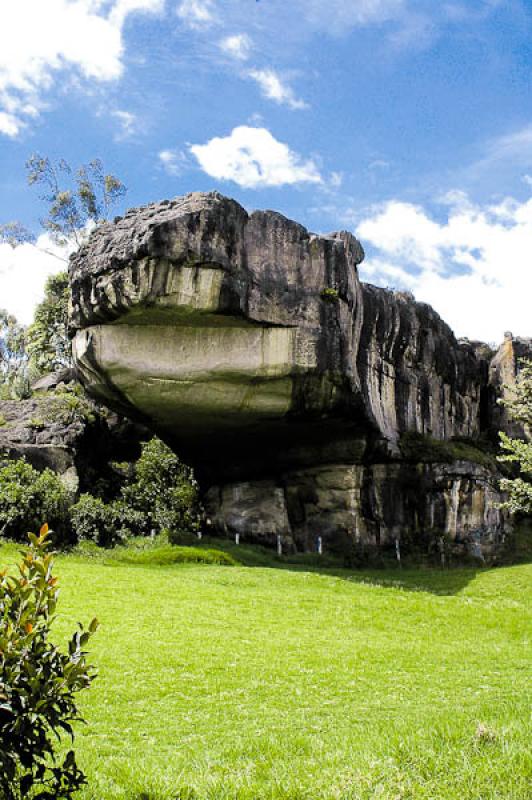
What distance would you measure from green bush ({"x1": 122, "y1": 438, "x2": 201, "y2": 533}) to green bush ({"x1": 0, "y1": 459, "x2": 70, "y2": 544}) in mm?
4375

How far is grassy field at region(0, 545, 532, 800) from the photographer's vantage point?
20.7ft

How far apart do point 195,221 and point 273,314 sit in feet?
14.8

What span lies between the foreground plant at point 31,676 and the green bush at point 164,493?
28.4 metres

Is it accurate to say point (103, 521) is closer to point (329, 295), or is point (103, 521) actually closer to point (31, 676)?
point (329, 295)

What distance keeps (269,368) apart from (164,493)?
9445 mm

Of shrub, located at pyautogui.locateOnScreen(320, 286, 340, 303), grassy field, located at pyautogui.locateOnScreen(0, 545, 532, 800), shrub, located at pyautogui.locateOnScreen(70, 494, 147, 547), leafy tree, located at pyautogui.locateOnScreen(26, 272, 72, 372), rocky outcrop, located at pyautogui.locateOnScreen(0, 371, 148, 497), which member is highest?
leafy tree, located at pyautogui.locateOnScreen(26, 272, 72, 372)

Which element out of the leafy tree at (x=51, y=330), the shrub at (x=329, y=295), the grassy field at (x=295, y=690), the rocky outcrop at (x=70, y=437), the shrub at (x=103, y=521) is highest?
the leafy tree at (x=51, y=330)

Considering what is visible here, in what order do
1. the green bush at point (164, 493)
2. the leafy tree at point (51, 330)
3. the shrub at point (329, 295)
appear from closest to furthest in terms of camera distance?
the shrub at point (329, 295) → the green bush at point (164, 493) → the leafy tree at point (51, 330)

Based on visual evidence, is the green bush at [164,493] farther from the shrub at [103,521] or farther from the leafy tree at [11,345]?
the leafy tree at [11,345]

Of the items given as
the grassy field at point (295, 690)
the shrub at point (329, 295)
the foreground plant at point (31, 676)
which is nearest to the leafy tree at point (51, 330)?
the shrub at point (329, 295)

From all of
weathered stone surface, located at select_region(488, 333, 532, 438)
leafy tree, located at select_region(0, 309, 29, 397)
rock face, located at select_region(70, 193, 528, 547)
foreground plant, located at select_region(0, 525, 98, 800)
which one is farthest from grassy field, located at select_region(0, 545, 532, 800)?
leafy tree, located at select_region(0, 309, 29, 397)

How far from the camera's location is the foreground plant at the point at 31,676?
185 inches

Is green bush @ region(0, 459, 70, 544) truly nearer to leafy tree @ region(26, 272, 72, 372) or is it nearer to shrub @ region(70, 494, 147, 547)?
shrub @ region(70, 494, 147, 547)

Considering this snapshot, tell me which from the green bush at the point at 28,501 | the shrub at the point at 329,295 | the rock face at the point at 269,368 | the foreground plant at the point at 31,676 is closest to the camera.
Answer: the foreground plant at the point at 31,676
